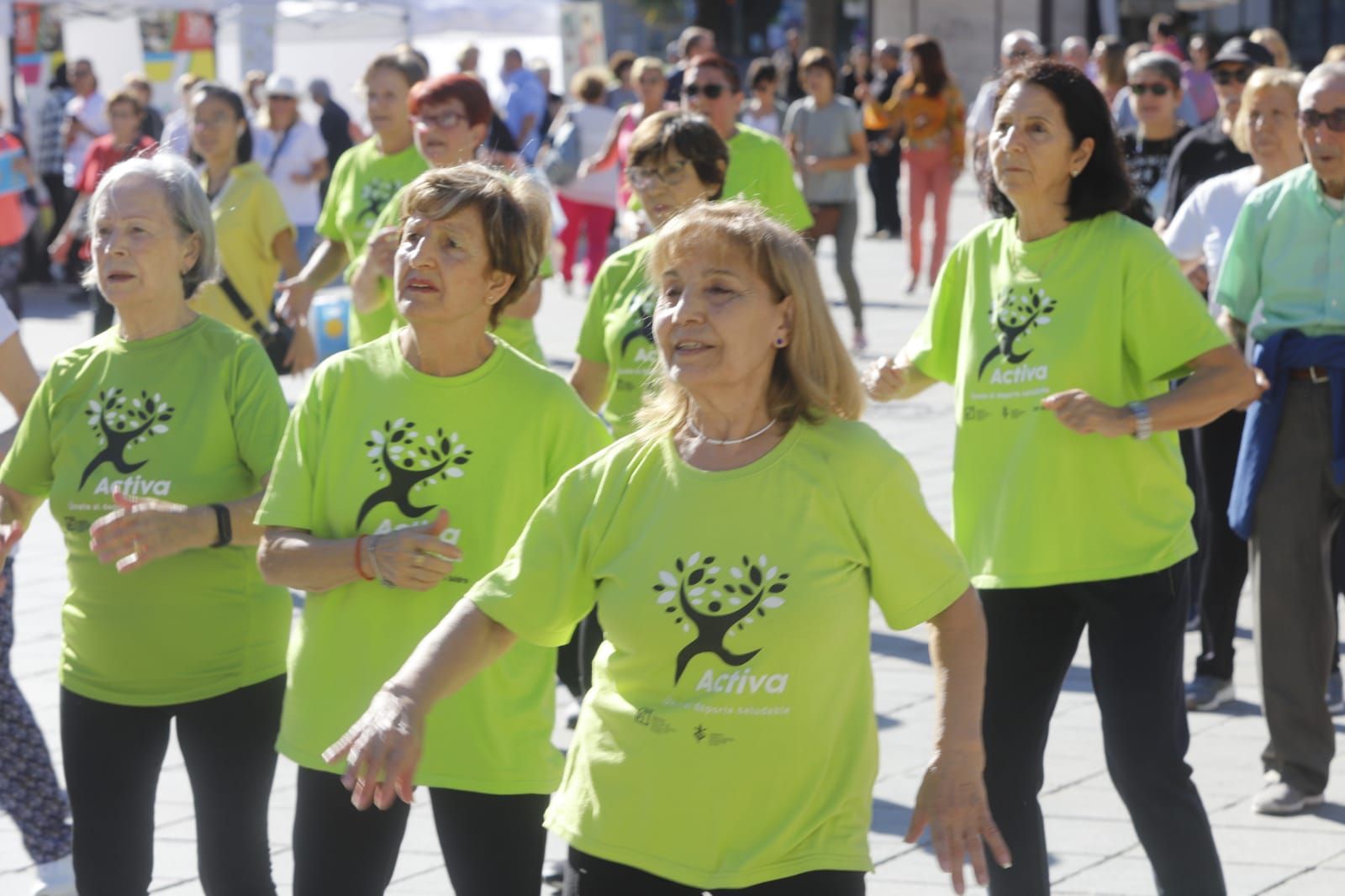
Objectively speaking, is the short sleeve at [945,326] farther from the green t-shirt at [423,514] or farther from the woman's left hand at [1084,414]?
the green t-shirt at [423,514]

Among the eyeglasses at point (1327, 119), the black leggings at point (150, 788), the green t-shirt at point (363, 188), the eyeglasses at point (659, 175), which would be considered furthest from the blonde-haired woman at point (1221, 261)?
the black leggings at point (150, 788)

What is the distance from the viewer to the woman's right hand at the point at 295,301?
7.59 metres

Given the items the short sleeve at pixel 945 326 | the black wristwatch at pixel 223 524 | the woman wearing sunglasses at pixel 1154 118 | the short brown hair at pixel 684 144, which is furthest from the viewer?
the woman wearing sunglasses at pixel 1154 118

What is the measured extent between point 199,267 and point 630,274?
59.5 inches

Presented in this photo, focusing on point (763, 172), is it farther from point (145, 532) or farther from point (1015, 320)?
point (145, 532)

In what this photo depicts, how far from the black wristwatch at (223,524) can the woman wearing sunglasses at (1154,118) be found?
5120 mm

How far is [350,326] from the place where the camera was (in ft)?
22.8

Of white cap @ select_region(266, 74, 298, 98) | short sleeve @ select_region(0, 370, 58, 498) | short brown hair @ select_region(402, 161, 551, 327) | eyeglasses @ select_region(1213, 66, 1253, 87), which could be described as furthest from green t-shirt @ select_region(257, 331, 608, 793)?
white cap @ select_region(266, 74, 298, 98)

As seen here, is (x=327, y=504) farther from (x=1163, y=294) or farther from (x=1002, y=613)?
(x=1163, y=294)

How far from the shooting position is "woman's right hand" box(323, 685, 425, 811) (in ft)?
9.29

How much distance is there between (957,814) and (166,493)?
1820mm

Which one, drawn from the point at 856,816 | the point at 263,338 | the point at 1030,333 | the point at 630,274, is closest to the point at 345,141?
the point at 263,338

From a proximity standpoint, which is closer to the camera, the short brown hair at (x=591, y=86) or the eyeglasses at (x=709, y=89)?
the eyeglasses at (x=709, y=89)

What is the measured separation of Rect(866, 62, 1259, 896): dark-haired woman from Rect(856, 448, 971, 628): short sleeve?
109 cm
